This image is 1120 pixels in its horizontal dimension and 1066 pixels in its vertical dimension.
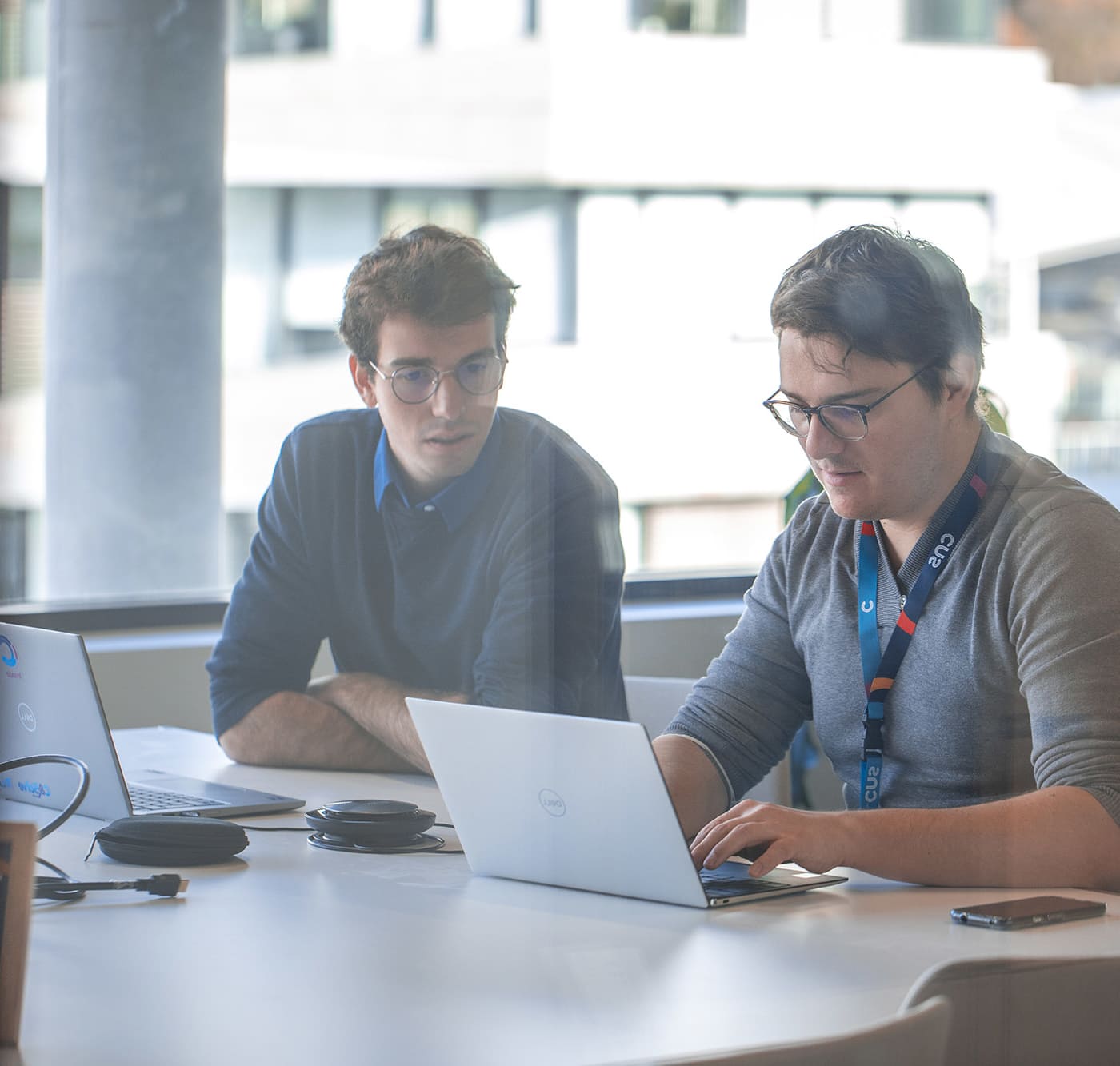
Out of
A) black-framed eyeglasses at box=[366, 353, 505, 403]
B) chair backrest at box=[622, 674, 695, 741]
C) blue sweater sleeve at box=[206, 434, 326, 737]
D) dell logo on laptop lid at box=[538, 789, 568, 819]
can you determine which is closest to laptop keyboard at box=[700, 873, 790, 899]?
dell logo on laptop lid at box=[538, 789, 568, 819]

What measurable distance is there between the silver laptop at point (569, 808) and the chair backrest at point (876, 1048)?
1.23ft

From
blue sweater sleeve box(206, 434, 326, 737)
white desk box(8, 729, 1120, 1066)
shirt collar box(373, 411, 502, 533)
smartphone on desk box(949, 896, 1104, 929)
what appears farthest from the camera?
blue sweater sleeve box(206, 434, 326, 737)

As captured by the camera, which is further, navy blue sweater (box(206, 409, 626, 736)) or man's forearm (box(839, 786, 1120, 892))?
navy blue sweater (box(206, 409, 626, 736))

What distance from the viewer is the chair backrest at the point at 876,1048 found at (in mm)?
709

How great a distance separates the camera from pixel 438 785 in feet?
4.37

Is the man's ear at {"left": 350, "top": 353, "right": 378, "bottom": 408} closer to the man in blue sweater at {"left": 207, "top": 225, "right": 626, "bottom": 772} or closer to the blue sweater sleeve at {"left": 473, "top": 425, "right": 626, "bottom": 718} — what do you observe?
the man in blue sweater at {"left": 207, "top": 225, "right": 626, "bottom": 772}

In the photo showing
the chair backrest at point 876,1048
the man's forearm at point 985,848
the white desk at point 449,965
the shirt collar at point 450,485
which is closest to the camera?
the chair backrest at point 876,1048

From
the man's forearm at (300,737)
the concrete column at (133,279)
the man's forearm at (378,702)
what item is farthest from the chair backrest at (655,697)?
the concrete column at (133,279)

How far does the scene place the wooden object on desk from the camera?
89 cm

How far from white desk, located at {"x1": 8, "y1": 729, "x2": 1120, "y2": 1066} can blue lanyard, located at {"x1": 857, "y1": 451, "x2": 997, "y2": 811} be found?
30cm

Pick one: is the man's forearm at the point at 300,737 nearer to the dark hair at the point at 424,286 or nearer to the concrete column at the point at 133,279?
the concrete column at the point at 133,279

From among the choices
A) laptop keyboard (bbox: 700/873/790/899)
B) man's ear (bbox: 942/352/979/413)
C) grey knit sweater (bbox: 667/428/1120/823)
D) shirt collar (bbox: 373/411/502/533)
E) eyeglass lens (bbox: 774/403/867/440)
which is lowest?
laptop keyboard (bbox: 700/873/790/899)

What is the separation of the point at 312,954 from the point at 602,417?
0.73 m

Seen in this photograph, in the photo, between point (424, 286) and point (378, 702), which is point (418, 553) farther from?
point (424, 286)
